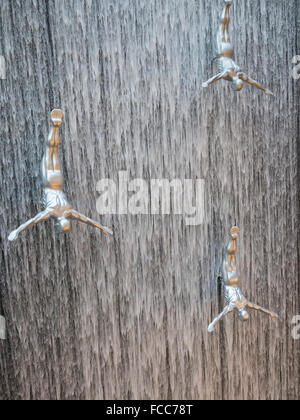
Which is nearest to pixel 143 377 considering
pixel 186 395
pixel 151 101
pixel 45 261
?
pixel 186 395

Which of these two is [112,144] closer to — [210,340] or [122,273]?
[122,273]

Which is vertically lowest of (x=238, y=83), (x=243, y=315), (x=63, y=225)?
(x=243, y=315)

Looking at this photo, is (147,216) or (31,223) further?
(147,216)

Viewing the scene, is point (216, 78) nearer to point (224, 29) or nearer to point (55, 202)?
point (224, 29)

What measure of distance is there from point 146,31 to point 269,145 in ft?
0.69

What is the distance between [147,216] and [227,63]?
0.65ft

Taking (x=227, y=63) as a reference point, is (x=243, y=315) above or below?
below

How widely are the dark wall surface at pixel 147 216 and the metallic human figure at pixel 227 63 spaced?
0.06ft

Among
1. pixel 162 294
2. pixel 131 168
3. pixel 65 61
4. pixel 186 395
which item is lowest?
pixel 186 395

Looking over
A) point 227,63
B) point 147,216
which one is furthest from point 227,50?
point 147,216

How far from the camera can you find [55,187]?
17.1 inches

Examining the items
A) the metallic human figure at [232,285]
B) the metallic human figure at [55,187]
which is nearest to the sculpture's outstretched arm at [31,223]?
the metallic human figure at [55,187]

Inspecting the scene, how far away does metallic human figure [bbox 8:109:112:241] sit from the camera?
0.43m

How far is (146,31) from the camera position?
0.50m
